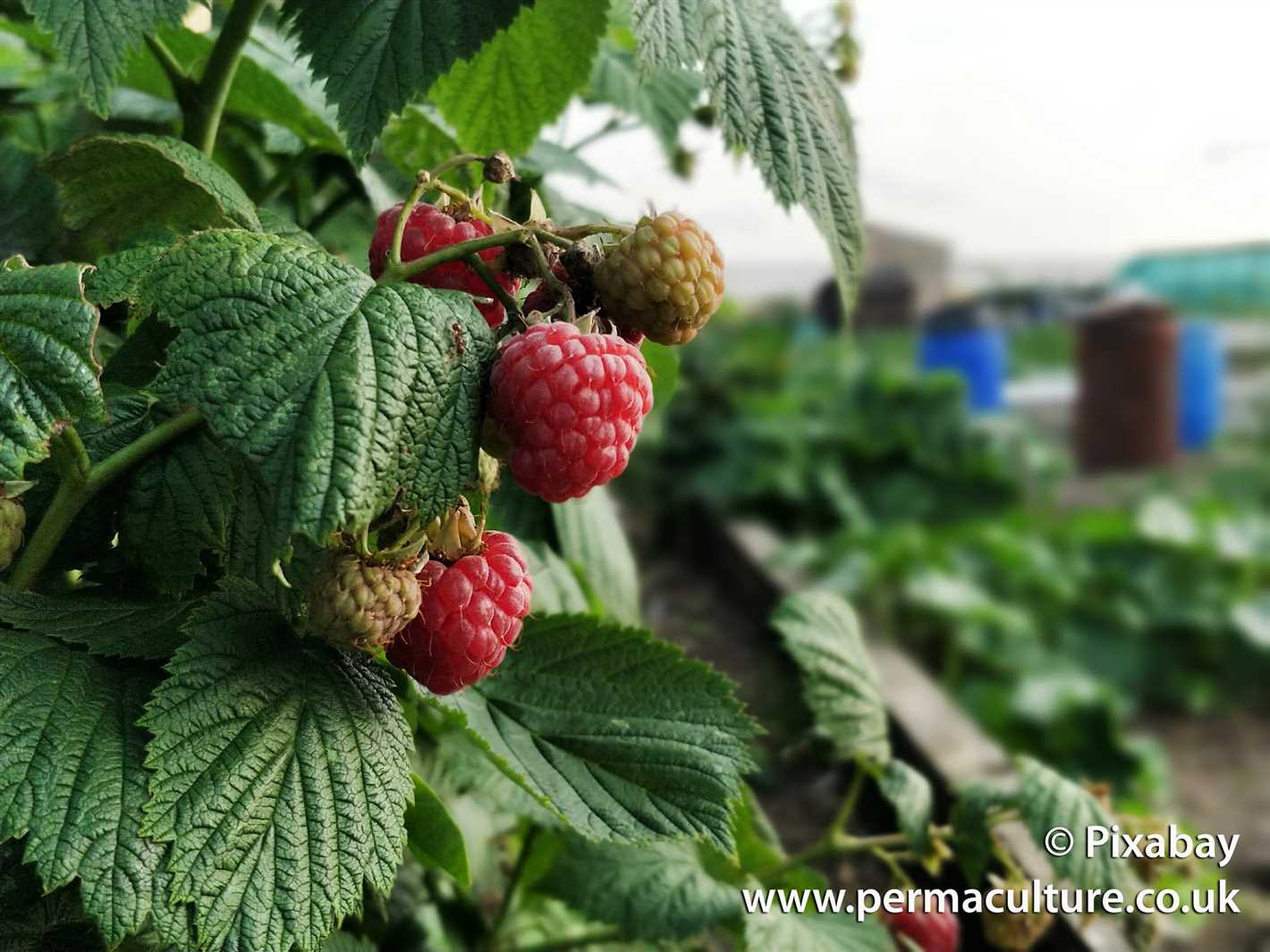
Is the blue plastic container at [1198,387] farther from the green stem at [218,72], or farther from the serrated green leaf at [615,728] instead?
the green stem at [218,72]

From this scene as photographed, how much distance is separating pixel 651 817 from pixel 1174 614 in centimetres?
251

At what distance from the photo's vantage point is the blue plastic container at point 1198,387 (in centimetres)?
557

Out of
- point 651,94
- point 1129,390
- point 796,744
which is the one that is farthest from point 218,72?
point 1129,390

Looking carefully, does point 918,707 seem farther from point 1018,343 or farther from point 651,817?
point 1018,343

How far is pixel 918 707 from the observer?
4.96 ft

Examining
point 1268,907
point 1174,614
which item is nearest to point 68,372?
point 1268,907

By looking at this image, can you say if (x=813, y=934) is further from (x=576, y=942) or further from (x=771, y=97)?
(x=771, y=97)

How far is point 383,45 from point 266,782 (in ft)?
0.87

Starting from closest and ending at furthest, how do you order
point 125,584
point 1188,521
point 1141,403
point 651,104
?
point 125,584 → point 651,104 → point 1188,521 → point 1141,403

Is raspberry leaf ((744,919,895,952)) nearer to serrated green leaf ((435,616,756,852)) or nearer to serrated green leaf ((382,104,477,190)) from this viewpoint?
serrated green leaf ((435,616,756,852))

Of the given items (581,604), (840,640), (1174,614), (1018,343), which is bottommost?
(1018,343)

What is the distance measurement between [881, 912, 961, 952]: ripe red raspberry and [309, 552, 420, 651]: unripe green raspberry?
1.99 feet

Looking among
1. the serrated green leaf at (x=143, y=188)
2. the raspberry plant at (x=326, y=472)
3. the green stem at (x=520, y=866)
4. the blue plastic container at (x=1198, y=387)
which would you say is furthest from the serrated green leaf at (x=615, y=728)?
the blue plastic container at (x=1198, y=387)

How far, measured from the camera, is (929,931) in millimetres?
863
